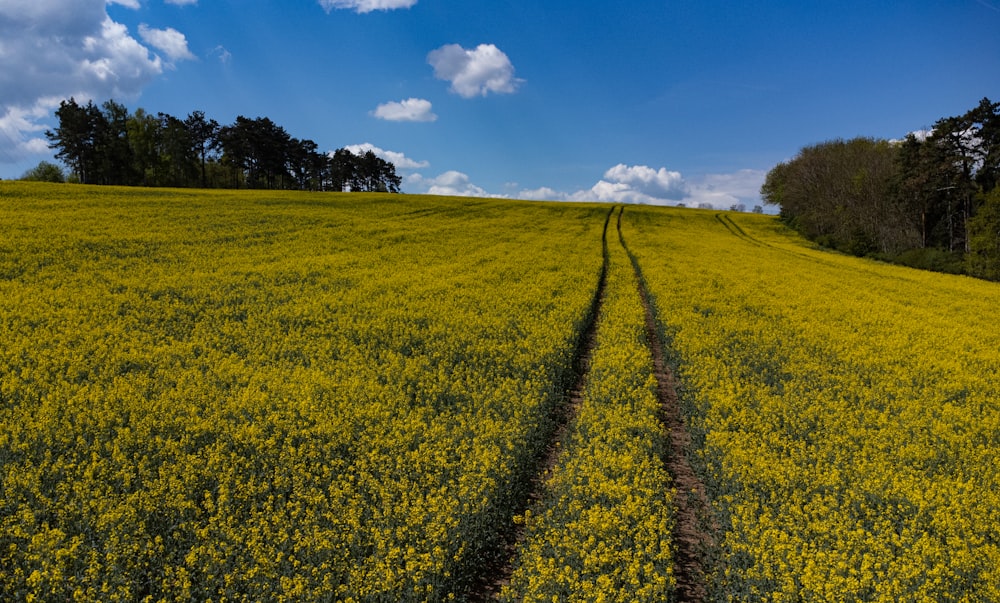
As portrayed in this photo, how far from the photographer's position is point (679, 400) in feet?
35.1

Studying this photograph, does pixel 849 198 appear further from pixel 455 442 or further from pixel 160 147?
pixel 160 147

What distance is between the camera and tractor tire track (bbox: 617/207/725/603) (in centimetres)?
594

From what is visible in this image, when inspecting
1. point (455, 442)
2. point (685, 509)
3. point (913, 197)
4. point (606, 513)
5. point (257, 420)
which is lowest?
point (685, 509)

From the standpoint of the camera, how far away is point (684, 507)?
24.1 feet

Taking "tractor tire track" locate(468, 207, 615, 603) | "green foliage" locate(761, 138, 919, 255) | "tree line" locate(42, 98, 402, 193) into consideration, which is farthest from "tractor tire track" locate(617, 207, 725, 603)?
"tree line" locate(42, 98, 402, 193)

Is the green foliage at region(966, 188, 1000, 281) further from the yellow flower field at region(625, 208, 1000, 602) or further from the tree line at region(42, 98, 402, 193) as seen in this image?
the tree line at region(42, 98, 402, 193)

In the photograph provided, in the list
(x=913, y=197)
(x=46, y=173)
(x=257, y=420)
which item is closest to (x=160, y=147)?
(x=46, y=173)

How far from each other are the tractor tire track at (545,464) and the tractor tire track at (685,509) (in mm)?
A: 1929

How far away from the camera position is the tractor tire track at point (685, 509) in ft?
19.5

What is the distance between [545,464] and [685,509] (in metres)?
2.31

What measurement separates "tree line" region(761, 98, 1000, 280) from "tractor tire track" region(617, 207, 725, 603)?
39.9 meters

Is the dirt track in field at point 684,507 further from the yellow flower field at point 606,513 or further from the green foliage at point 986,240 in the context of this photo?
the green foliage at point 986,240

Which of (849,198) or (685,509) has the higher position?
(849,198)

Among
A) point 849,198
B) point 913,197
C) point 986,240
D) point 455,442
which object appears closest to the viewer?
point 455,442
